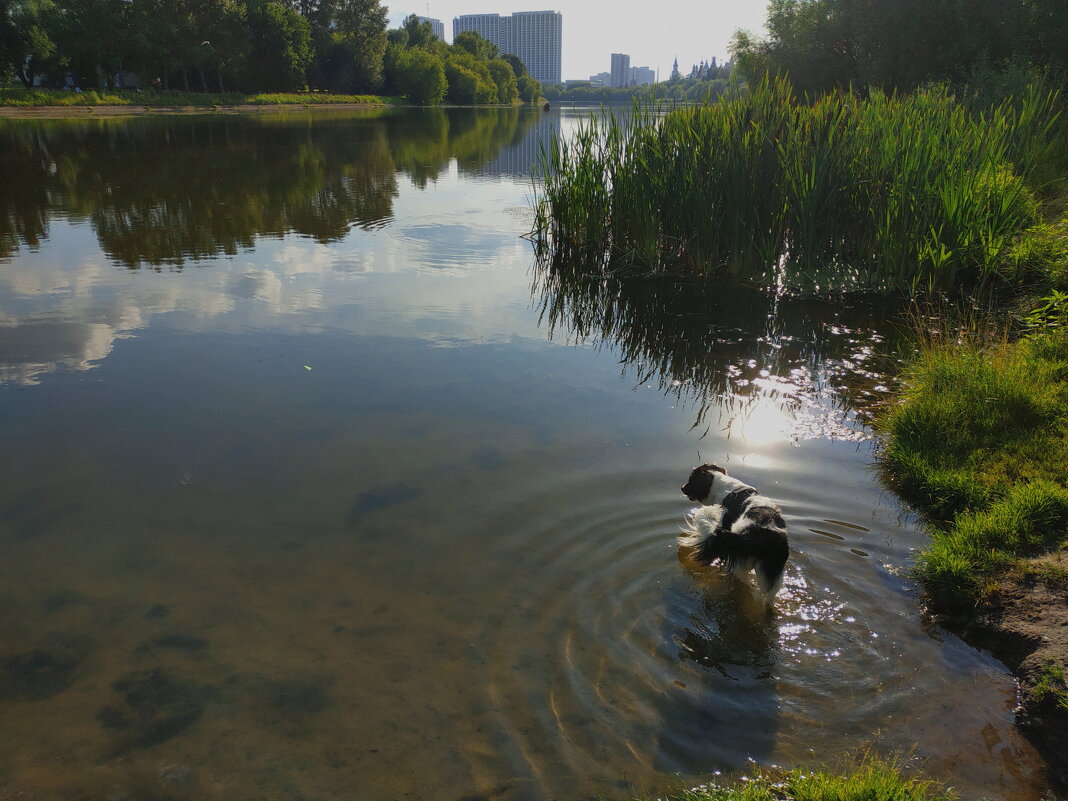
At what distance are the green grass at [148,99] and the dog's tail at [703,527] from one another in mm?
52585

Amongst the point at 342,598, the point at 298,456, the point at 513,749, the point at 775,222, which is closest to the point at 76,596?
the point at 342,598

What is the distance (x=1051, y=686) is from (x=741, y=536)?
4.59 ft

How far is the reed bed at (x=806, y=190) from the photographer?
8.77 m

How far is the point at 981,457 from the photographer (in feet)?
16.4

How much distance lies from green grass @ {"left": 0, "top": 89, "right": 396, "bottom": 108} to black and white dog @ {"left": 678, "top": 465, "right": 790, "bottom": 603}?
52.6 metres

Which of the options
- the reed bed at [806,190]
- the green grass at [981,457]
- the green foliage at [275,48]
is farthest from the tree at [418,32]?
the green grass at [981,457]

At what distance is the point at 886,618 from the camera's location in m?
3.76

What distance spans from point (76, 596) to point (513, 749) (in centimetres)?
258

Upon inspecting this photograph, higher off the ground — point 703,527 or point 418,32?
point 418,32

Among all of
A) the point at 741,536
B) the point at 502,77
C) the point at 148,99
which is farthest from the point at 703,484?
the point at 502,77

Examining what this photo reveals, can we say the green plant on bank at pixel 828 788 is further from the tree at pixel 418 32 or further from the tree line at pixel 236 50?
the tree at pixel 418 32

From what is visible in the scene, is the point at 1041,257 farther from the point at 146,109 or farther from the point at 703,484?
the point at 146,109

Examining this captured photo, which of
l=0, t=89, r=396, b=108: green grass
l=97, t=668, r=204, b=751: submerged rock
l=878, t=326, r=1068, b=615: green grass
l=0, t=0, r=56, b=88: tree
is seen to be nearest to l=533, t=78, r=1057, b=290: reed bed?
l=878, t=326, r=1068, b=615: green grass

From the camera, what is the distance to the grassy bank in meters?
44.3
